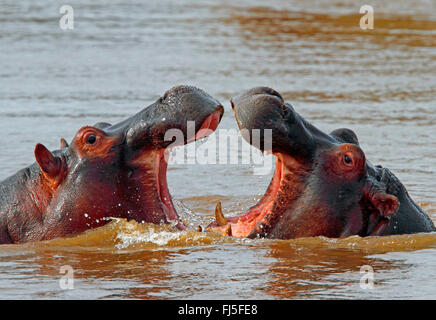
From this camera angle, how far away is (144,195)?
5.87 metres

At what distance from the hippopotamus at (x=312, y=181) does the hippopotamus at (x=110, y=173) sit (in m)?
0.36

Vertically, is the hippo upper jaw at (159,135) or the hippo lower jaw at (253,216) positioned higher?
the hippo upper jaw at (159,135)

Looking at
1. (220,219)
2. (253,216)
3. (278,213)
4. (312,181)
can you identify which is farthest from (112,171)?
(312,181)

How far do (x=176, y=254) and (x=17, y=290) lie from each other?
3.80 ft

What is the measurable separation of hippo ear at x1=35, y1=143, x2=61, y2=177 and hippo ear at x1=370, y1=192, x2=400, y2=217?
73.4 inches

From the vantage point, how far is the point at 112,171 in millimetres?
5789

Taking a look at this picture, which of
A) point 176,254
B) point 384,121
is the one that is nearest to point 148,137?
point 176,254

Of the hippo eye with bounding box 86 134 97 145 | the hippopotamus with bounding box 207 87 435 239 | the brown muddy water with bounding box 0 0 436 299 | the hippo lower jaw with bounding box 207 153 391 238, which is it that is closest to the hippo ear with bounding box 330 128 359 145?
the hippopotamus with bounding box 207 87 435 239

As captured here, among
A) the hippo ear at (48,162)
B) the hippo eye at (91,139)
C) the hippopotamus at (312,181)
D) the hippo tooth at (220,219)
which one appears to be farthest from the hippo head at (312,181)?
the hippo ear at (48,162)

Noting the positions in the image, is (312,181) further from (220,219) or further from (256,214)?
(220,219)

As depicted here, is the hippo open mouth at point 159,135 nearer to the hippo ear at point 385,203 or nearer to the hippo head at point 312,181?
the hippo head at point 312,181

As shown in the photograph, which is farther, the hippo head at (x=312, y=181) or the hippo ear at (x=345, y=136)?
the hippo ear at (x=345, y=136)

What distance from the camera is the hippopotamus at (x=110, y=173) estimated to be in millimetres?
5699

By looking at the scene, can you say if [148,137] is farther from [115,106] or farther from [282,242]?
[115,106]
